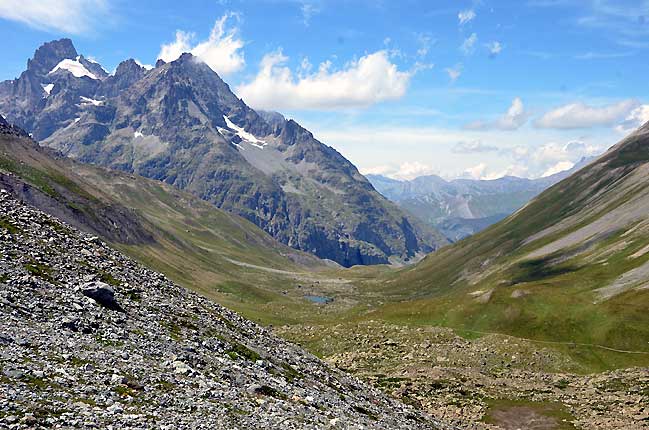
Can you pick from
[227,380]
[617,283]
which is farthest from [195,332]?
[617,283]

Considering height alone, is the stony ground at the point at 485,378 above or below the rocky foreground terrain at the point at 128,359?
below

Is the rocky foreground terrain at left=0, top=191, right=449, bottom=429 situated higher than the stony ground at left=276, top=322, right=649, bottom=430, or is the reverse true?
the rocky foreground terrain at left=0, top=191, right=449, bottom=429

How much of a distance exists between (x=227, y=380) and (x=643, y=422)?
5786 centimetres

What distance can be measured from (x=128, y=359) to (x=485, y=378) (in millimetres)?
71610

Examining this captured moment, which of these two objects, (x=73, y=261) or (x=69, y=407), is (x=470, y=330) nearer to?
(x=73, y=261)

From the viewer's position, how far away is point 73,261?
47.6 metres

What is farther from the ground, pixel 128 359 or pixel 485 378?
pixel 128 359

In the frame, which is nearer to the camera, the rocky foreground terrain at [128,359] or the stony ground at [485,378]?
the rocky foreground terrain at [128,359]

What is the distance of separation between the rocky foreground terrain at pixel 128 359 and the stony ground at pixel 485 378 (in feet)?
64.1

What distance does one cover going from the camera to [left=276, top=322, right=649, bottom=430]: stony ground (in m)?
71.4

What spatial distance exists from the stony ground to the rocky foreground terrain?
1953 cm

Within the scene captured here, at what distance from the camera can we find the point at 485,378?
295ft

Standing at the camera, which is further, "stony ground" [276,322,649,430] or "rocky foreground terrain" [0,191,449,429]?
"stony ground" [276,322,649,430]

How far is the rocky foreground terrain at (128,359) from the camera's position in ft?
86.0
